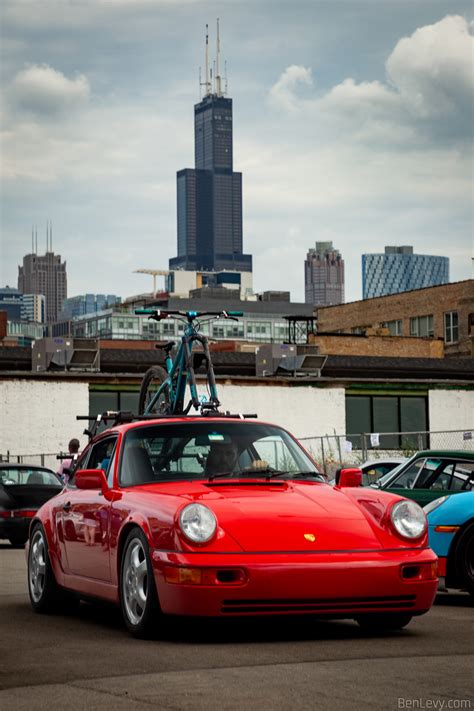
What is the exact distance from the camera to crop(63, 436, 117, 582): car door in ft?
31.9

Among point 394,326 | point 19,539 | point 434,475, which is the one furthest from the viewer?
point 394,326

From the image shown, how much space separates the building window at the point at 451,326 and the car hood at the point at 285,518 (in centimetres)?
9436

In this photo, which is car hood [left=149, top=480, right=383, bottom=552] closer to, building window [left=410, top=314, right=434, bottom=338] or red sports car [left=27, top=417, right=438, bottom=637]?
red sports car [left=27, top=417, right=438, bottom=637]

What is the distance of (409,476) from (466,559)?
2.69 meters

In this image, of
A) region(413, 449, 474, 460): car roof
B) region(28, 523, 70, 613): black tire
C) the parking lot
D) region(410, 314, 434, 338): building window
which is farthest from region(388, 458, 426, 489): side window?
region(410, 314, 434, 338): building window

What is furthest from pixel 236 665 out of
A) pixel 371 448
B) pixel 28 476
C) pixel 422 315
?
pixel 422 315

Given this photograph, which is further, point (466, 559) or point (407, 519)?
point (466, 559)

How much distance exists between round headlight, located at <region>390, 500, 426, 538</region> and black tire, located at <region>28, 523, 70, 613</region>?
3.04 meters

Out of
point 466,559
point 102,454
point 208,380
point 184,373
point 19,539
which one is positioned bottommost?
point 19,539

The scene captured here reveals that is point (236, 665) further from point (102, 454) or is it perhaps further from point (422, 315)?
point (422, 315)

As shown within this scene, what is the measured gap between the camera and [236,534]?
Result: 28.1 ft

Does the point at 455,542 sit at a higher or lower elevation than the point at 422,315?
lower

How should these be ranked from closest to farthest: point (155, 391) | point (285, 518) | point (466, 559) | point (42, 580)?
1. point (285, 518)
2. point (42, 580)
3. point (466, 559)
4. point (155, 391)

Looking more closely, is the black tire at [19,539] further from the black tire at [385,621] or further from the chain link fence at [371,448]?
the chain link fence at [371,448]
